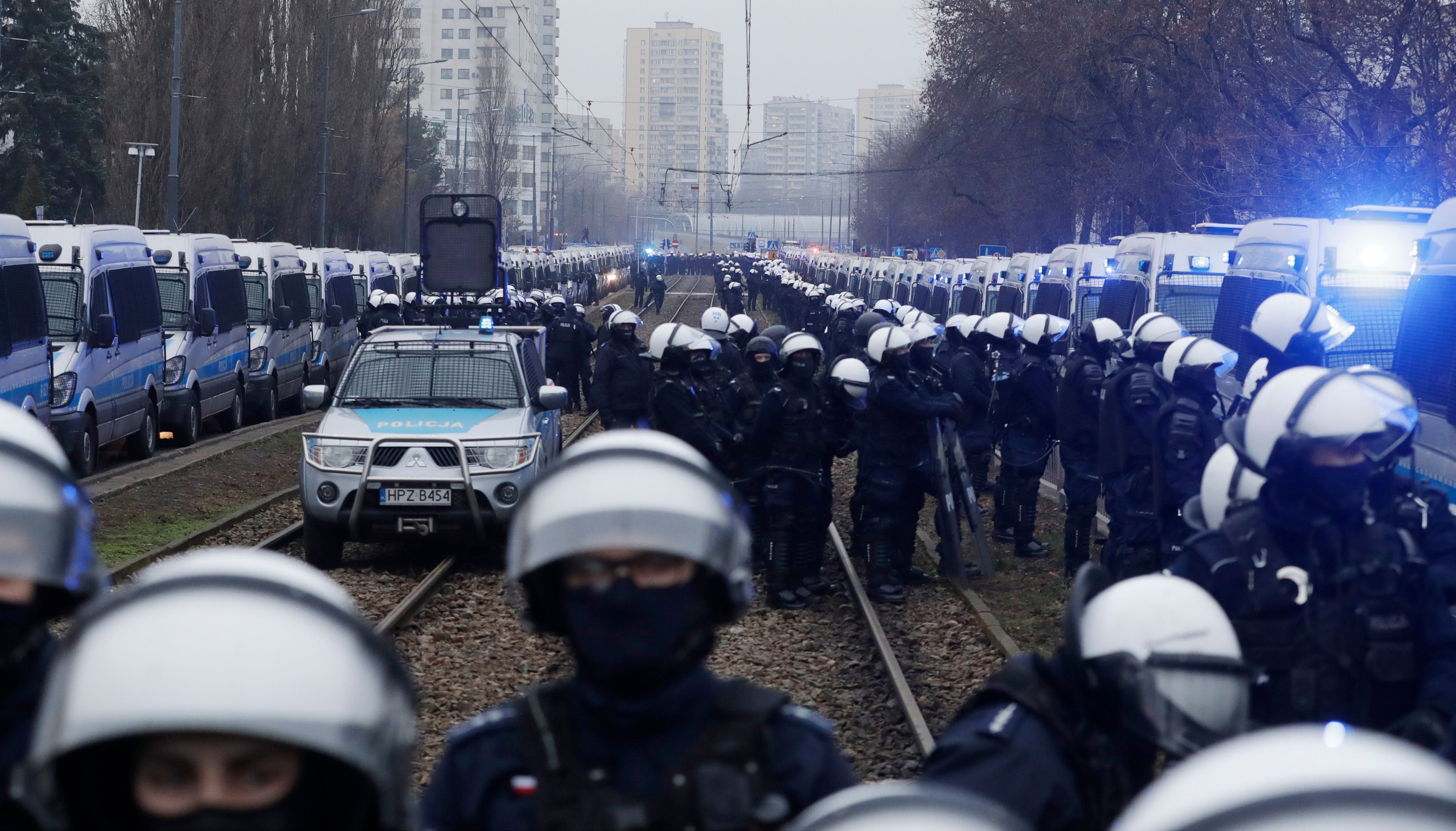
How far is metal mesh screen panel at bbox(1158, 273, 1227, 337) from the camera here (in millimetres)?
14664

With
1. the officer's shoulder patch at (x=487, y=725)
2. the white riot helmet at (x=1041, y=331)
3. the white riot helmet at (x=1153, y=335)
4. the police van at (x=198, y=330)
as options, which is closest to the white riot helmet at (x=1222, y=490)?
the officer's shoulder patch at (x=487, y=725)

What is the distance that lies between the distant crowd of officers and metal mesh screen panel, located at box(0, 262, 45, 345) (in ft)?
36.7

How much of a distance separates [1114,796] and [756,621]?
25.9 ft

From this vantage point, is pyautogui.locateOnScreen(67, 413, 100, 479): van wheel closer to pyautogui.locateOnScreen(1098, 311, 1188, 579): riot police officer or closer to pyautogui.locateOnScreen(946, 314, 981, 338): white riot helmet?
pyautogui.locateOnScreen(946, 314, 981, 338): white riot helmet

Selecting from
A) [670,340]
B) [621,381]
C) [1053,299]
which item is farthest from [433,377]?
[1053,299]

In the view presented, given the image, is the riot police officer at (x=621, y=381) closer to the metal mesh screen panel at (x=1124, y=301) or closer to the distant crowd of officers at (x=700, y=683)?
the metal mesh screen panel at (x=1124, y=301)

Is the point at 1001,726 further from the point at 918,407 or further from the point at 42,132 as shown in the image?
the point at 42,132

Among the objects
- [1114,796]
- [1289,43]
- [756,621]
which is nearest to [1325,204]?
[1289,43]

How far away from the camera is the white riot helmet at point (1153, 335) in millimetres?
9227

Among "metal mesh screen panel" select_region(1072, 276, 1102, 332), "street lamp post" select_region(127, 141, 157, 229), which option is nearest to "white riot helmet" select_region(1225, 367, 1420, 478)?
"metal mesh screen panel" select_region(1072, 276, 1102, 332)

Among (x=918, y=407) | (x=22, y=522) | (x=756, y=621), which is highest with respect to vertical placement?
(x=22, y=522)

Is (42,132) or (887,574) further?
(42,132)

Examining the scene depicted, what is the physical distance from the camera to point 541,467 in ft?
40.5

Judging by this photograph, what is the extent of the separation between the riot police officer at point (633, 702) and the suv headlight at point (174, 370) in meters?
17.1
